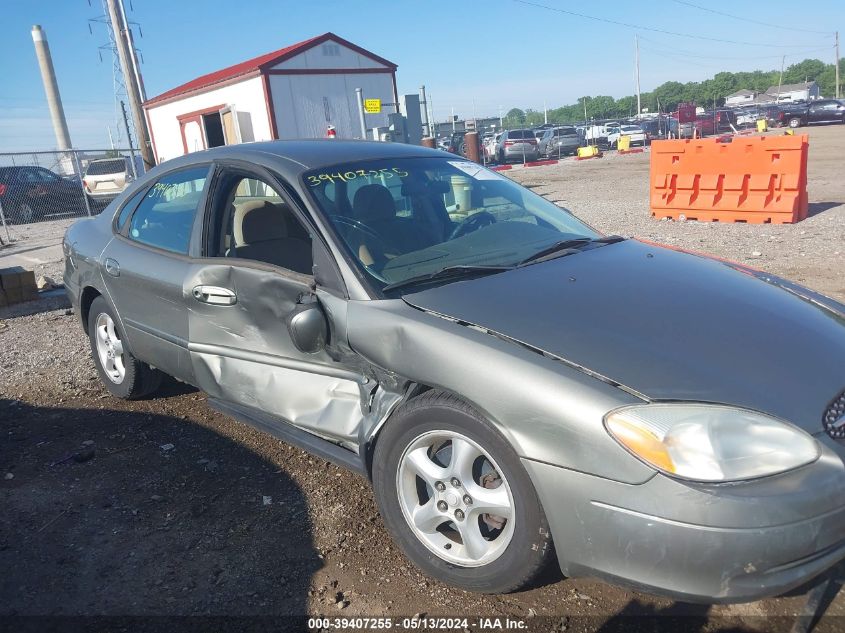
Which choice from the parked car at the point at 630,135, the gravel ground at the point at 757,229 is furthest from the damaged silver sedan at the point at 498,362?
the parked car at the point at 630,135

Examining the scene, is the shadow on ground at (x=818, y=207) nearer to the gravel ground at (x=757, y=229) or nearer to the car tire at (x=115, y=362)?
the gravel ground at (x=757, y=229)

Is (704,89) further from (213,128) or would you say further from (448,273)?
(448,273)

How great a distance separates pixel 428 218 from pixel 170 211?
5.30 ft

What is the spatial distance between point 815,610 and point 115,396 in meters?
4.23

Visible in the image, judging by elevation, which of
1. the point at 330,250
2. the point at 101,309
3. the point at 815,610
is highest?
the point at 330,250

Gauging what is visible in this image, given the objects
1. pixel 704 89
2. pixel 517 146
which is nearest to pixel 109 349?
pixel 517 146

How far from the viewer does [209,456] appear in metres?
3.79

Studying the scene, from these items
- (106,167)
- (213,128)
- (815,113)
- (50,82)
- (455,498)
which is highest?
(50,82)

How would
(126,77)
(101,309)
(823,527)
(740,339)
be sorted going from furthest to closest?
(126,77) → (101,309) → (740,339) → (823,527)

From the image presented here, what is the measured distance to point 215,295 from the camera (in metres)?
3.37

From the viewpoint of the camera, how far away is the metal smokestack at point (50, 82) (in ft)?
234

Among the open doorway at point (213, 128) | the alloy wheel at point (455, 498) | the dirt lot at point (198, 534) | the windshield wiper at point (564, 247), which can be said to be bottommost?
the dirt lot at point (198, 534)

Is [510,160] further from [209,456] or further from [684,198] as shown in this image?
[209,456]

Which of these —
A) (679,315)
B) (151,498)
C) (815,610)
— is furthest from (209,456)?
(815,610)
